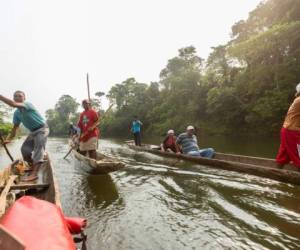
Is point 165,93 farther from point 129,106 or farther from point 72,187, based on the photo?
point 72,187

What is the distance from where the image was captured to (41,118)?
6.20 metres

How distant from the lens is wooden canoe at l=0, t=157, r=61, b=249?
1.33 metres

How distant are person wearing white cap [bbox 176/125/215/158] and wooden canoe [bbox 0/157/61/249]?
4.72 meters

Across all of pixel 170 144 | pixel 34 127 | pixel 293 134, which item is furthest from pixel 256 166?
pixel 170 144

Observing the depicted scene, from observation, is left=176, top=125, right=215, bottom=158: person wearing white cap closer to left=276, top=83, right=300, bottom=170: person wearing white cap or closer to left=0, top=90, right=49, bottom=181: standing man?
left=276, top=83, right=300, bottom=170: person wearing white cap

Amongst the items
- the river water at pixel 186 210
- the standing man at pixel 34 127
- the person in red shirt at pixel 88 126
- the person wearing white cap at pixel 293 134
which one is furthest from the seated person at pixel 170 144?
the standing man at pixel 34 127

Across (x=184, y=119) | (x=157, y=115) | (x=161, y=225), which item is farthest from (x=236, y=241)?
(x=157, y=115)

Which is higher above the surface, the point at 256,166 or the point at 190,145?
the point at 190,145

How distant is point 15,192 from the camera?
5105 mm

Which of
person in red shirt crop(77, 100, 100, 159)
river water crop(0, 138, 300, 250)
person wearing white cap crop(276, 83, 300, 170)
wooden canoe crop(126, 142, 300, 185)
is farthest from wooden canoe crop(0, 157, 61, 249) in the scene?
person wearing white cap crop(276, 83, 300, 170)

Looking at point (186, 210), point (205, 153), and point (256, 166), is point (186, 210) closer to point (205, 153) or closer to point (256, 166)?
point (256, 166)

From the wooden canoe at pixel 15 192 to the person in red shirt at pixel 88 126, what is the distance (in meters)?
1.39

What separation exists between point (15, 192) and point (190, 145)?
6393 millimetres

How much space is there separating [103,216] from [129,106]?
158 feet
